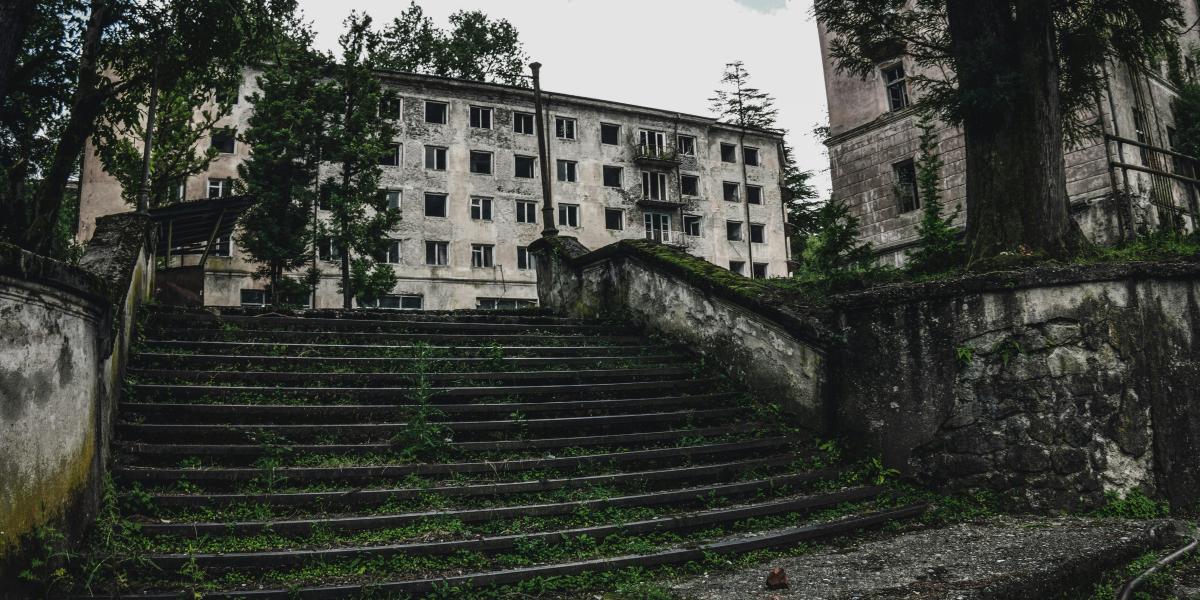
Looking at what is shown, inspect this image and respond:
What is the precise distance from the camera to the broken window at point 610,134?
37.6 m

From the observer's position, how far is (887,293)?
6.56 meters

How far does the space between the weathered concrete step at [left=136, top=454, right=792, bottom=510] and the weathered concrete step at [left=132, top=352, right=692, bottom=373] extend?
7.01 feet

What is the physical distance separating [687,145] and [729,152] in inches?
120

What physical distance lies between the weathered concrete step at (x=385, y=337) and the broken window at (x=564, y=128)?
2833 centimetres

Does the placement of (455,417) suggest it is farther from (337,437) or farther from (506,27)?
(506,27)

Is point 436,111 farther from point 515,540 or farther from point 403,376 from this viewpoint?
point 515,540

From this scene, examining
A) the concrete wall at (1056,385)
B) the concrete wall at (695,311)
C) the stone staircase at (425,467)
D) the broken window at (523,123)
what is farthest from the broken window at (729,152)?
the concrete wall at (1056,385)

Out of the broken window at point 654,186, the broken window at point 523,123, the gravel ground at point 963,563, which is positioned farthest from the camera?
the broken window at point 654,186

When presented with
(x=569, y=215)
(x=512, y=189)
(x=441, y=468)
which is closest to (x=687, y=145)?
(x=569, y=215)

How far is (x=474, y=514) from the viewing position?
4.89 meters

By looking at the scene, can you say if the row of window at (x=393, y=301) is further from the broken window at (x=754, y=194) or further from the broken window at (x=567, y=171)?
the broken window at (x=754, y=194)

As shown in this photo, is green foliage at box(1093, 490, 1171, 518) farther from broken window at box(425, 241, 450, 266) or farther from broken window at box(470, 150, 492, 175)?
broken window at box(470, 150, 492, 175)

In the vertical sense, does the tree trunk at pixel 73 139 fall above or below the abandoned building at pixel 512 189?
below

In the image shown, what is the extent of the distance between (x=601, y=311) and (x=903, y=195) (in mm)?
12435
